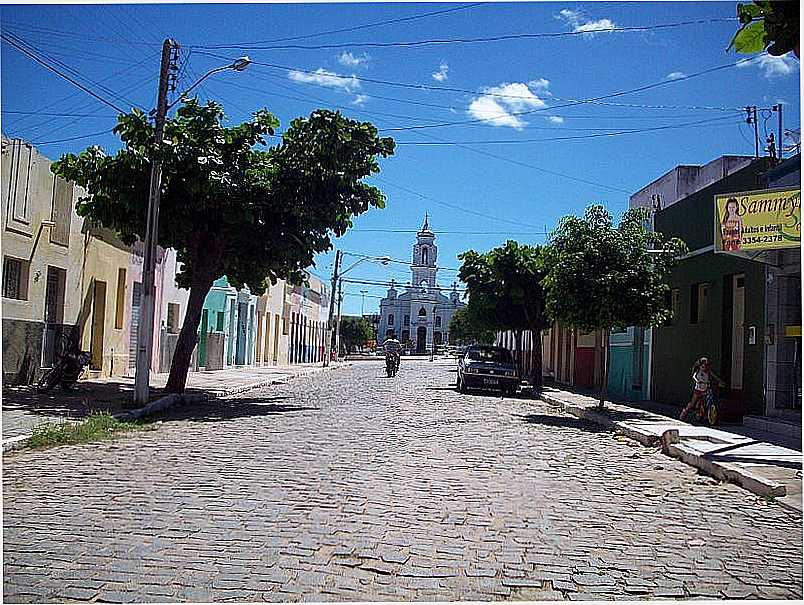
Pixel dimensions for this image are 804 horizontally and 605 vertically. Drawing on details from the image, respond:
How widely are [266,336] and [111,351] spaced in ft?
92.1

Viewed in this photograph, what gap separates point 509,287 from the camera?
35.5 m

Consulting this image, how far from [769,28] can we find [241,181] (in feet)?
52.9

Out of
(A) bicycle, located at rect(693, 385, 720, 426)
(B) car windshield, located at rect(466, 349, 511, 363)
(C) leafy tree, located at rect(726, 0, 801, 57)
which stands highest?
(C) leafy tree, located at rect(726, 0, 801, 57)

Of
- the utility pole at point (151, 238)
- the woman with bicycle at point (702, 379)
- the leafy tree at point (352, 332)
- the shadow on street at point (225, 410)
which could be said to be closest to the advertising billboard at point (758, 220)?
the woman with bicycle at point (702, 379)

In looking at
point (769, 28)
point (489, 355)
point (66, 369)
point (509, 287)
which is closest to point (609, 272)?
point (489, 355)

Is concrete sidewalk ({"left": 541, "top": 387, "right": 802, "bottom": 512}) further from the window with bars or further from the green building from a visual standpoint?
the window with bars

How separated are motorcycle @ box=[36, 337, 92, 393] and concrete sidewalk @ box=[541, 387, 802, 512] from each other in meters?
11.9

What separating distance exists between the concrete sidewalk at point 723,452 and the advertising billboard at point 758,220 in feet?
10.9

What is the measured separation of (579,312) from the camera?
824 inches

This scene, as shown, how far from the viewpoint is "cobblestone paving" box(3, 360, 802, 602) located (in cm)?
603

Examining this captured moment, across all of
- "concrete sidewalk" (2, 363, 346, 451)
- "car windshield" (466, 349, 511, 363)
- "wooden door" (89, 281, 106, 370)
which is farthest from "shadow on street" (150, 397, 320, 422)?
"car windshield" (466, 349, 511, 363)

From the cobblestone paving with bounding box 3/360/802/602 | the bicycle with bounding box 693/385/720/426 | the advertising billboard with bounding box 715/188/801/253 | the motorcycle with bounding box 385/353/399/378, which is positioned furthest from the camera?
the motorcycle with bounding box 385/353/399/378

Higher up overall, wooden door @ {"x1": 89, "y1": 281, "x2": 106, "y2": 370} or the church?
the church

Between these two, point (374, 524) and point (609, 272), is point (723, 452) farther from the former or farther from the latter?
point (374, 524)
